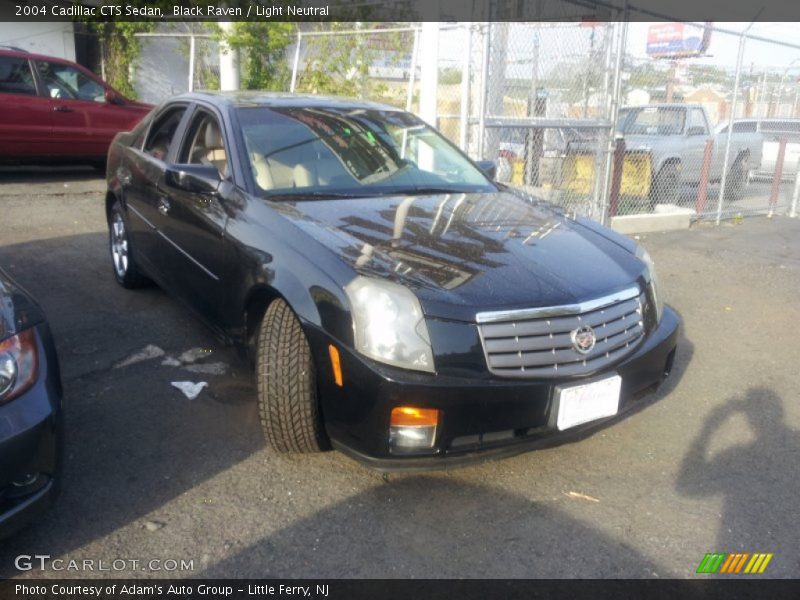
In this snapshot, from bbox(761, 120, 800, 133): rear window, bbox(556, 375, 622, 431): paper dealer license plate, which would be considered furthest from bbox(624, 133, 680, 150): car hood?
bbox(556, 375, 622, 431): paper dealer license plate

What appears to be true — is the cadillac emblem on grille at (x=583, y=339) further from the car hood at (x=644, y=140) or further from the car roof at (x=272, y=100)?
the car hood at (x=644, y=140)

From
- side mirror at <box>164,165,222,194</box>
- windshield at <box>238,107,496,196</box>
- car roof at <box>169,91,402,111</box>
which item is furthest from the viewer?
car roof at <box>169,91,402,111</box>

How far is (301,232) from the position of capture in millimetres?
3312

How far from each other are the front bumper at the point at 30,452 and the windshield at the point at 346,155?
161cm

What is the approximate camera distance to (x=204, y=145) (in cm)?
453

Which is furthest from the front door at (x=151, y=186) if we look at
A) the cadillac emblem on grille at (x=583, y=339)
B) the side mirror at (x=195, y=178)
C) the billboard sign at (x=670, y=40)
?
the billboard sign at (x=670, y=40)

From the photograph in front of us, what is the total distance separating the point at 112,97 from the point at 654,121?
26.0 feet

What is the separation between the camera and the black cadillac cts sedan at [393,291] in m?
2.84

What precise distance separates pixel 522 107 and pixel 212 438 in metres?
→ 5.92

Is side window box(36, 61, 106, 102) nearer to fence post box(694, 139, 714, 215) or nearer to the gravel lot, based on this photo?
the gravel lot

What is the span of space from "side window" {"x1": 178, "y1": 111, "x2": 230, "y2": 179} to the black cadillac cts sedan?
0.02m

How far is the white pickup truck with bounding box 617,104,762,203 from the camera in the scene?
33.0ft

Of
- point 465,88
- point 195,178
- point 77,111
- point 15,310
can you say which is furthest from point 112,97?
point 15,310

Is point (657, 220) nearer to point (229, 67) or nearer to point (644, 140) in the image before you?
point (644, 140)
